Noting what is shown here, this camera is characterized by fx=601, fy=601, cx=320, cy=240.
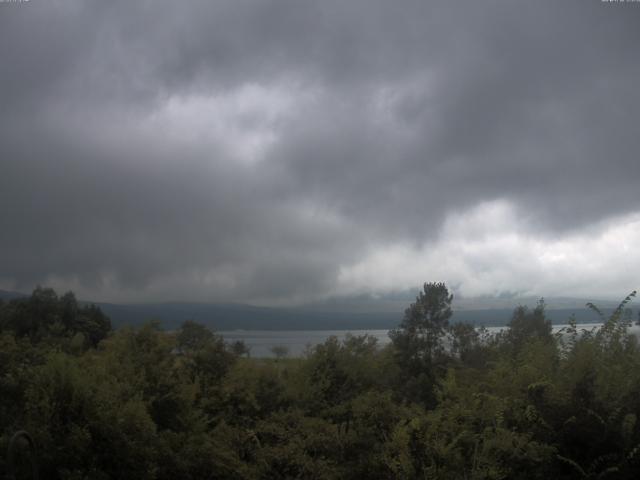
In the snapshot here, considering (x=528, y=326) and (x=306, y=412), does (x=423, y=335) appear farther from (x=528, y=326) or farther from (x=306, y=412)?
(x=306, y=412)

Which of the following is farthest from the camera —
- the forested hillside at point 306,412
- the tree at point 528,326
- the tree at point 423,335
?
the tree at point 423,335

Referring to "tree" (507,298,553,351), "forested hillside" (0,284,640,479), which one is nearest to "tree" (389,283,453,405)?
"tree" (507,298,553,351)

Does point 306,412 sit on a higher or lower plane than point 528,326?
lower

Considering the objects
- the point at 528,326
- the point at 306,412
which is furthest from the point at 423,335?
the point at 306,412

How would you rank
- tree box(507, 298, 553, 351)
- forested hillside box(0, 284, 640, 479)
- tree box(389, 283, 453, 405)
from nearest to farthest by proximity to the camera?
forested hillside box(0, 284, 640, 479), tree box(507, 298, 553, 351), tree box(389, 283, 453, 405)

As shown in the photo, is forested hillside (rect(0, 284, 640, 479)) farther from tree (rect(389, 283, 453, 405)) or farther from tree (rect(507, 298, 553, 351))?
tree (rect(389, 283, 453, 405))

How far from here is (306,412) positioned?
11.0 meters


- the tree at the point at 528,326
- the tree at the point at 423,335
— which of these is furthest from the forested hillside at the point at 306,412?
the tree at the point at 423,335

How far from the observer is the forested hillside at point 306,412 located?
299 inches

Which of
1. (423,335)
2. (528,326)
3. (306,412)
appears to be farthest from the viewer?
(423,335)

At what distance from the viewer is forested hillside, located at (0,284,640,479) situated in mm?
7586

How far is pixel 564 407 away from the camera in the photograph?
30.6 feet

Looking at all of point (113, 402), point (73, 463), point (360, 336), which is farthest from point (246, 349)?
point (73, 463)

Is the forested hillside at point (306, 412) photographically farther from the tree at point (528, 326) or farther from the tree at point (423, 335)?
the tree at point (423, 335)
